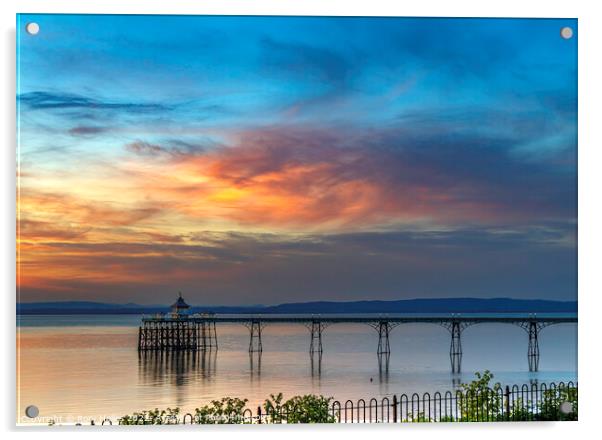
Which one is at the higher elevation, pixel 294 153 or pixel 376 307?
pixel 294 153

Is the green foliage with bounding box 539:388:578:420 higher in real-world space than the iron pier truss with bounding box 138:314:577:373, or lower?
lower

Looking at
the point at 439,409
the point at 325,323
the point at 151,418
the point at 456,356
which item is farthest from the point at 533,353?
the point at 151,418

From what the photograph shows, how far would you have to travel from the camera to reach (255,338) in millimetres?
9078

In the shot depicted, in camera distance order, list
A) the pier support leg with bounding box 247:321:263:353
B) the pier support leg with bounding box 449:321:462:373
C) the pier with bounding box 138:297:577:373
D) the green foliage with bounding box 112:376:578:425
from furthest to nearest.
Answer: the pier support leg with bounding box 247:321:263:353 → the pier with bounding box 138:297:577:373 → the pier support leg with bounding box 449:321:462:373 → the green foliage with bounding box 112:376:578:425

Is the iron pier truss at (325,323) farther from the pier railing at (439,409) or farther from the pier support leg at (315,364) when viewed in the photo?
the pier railing at (439,409)

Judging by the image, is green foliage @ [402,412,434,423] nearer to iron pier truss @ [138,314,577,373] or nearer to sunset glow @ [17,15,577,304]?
iron pier truss @ [138,314,577,373]

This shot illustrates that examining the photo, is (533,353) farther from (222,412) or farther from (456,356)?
(222,412)

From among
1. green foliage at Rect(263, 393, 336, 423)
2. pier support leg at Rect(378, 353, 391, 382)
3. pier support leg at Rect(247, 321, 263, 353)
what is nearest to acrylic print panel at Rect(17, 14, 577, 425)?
green foliage at Rect(263, 393, 336, 423)

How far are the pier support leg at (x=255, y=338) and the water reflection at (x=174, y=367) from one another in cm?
36

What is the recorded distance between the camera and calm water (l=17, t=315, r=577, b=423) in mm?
6945

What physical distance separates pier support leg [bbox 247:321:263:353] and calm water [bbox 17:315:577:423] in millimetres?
82

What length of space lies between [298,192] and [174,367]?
259 centimetres

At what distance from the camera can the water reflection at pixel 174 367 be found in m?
7.41

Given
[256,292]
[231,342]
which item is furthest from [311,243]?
[231,342]
